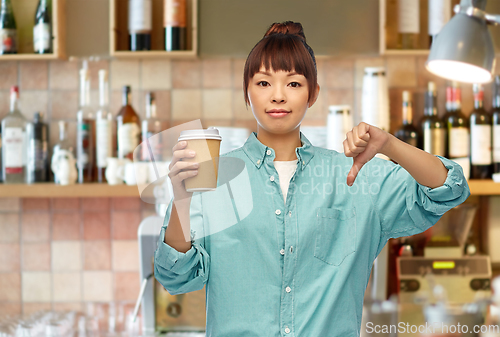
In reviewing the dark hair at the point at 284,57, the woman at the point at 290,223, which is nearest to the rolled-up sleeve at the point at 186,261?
the woman at the point at 290,223

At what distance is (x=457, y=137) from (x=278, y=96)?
3.28ft

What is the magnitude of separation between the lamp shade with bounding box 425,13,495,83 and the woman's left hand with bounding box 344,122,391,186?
0.21 metres

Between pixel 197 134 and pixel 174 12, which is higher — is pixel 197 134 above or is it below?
below

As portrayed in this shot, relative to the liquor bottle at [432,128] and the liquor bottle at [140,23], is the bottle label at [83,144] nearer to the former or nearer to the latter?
the liquor bottle at [140,23]

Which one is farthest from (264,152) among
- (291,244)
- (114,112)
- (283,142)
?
(114,112)

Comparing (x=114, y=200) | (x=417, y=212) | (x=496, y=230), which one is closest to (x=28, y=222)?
(x=114, y=200)

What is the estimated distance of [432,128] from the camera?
4.79ft

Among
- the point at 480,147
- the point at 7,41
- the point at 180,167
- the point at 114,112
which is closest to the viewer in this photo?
the point at 180,167

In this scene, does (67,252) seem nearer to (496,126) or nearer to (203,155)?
(203,155)

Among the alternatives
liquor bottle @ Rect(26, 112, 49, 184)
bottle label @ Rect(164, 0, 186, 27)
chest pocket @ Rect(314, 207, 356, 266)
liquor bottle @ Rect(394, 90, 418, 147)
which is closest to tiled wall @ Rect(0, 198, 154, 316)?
liquor bottle @ Rect(26, 112, 49, 184)

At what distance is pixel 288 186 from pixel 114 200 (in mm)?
1102

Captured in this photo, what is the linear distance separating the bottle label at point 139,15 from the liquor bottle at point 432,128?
3.20 ft

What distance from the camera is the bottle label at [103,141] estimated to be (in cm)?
150

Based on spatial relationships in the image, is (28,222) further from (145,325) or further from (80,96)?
(145,325)
